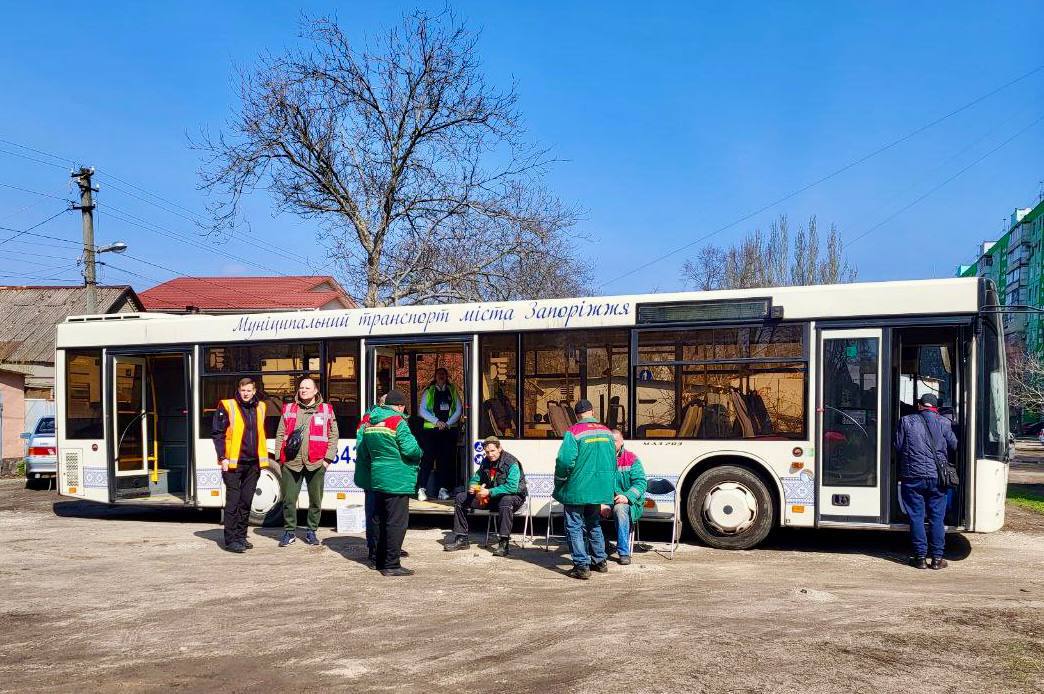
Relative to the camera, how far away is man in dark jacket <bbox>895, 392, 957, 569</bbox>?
29.0 ft

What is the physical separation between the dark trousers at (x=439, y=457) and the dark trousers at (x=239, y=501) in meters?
2.49

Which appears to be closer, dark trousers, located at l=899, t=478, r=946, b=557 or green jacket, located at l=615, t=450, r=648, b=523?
dark trousers, located at l=899, t=478, r=946, b=557

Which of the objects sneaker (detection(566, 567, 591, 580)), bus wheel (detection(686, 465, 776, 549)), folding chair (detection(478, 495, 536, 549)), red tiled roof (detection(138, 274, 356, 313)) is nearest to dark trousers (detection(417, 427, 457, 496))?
folding chair (detection(478, 495, 536, 549))

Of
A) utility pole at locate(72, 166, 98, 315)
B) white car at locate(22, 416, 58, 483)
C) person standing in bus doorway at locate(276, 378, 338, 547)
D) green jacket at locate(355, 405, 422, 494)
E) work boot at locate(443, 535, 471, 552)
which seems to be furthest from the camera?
utility pole at locate(72, 166, 98, 315)

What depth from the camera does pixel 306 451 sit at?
34.0 feet

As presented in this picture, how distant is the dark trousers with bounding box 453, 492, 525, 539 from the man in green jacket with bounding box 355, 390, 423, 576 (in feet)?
4.65

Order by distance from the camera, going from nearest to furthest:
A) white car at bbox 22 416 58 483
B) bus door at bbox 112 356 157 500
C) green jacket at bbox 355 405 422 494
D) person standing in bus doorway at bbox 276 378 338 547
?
green jacket at bbox 355 405 422 494, person standing in bus doorway at bbox 276 378 338 547, bus door at bbox 112 356 157 500, white car at bbox 22 416 58 483

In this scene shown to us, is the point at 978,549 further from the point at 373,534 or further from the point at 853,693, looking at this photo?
the point at 373,534

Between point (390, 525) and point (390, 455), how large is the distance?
69cm

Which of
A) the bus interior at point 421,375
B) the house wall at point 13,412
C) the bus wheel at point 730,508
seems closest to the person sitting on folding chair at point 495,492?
the bus interior at point 421,375

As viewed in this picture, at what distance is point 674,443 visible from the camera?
10.2 m

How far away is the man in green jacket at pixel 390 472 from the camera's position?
8.69 meters

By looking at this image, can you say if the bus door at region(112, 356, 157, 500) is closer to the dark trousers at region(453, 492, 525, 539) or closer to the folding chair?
the dark trousers at region(453, 492, 525, 539)

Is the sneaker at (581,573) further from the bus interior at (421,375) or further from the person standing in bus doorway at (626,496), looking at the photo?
the bus interior at (421,375)
